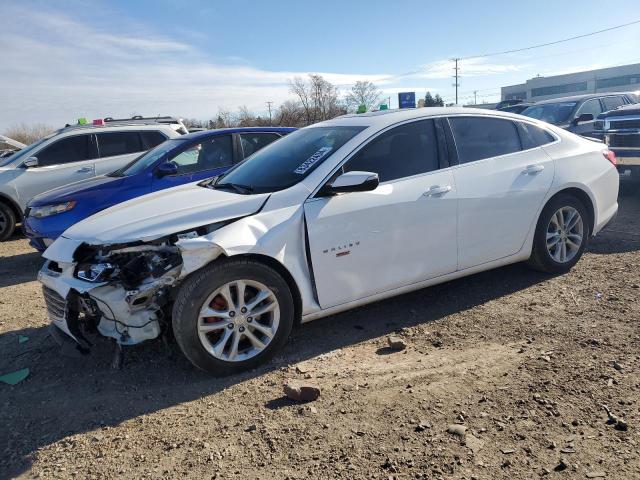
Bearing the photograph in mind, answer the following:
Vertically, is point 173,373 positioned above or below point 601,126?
below

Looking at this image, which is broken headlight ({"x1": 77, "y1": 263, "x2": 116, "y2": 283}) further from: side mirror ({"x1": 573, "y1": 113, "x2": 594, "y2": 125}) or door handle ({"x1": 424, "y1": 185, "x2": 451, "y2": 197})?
side mirror ({"x1": 573, "y1": 113, "x2": 594, "y2": 125})

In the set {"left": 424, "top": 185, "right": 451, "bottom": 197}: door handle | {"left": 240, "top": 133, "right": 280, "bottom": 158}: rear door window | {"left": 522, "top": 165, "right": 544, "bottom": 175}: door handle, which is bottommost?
{"left": 424, "top": 185, "right": 451, "bottom": 197}: door handle

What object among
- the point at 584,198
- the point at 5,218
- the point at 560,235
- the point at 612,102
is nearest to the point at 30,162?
the point at 5,218

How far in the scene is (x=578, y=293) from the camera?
473 centimetres

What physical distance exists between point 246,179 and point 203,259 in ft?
3.85

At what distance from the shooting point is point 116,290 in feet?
11.4

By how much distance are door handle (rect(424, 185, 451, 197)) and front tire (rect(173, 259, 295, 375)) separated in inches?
56.1

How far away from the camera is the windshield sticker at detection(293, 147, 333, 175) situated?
13.3ft

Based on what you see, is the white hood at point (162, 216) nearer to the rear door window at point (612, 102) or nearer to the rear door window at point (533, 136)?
the rear door window at point (533, 136)

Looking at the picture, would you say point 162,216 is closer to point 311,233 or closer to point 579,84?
point 311,233

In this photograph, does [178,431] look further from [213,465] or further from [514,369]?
[514,369]

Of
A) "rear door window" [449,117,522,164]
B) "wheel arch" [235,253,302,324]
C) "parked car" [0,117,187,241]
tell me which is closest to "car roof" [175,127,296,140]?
"parked car" [0,117,187,241]

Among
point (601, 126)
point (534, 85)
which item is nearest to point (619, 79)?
point (534, 85)

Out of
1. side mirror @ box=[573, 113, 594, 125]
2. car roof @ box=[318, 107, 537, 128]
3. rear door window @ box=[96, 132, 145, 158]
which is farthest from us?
side mirror @ box=[573, 113, 594, 125]
